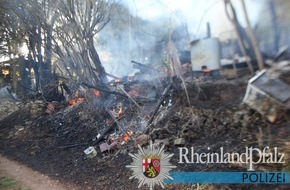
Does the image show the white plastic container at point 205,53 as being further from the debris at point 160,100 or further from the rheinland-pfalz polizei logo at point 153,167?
the debris at point 160,100

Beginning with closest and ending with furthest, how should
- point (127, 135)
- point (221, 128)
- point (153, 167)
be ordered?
point (153, 167)
point (221, 128)
point (127, 135)

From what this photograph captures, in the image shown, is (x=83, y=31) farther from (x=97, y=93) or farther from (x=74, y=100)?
(x=74, y=100)

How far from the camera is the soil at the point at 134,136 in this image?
3.38m

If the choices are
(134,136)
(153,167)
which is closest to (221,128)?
(153,167)

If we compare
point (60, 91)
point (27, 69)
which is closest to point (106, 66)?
point (60, 91)

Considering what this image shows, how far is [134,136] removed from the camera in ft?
19.2

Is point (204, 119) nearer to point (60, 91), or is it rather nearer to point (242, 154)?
point (242, 154)

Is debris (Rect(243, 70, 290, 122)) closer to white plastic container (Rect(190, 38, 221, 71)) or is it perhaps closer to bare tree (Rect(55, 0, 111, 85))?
white plastic container (Rect(190, 38, 221, 71))

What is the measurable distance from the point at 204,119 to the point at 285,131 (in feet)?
4.77

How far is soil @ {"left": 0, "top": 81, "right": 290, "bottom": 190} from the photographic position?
338 cm

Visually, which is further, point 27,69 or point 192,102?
point 27,69

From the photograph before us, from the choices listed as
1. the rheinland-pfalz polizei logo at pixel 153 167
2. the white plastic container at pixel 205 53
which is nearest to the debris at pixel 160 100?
the white plastic container at pixel 205 53

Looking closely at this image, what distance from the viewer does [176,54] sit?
4043 mm

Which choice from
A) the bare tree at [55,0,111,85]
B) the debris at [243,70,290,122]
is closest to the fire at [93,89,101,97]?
the bare tree at [55,0,111,85]
